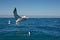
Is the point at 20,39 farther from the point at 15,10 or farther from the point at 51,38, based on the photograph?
the point at 15,10

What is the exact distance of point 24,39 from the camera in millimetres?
29500

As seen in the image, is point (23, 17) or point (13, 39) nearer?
point (23, 17)

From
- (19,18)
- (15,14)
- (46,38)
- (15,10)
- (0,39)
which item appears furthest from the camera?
(46,38)

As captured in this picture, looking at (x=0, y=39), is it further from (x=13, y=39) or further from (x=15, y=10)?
(x=15, y=10)

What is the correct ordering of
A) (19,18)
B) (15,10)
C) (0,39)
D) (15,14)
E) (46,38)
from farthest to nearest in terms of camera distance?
(46,38), (0,39), (19,18), (15,14), (15,10)

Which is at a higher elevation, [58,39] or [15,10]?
[15,10]

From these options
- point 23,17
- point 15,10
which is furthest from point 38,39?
point 15,10

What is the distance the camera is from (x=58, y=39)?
3023 cm

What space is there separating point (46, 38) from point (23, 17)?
8.63 m

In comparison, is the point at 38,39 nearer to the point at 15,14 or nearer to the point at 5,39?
the point at 5,39

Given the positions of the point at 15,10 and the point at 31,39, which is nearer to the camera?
the point at 15,10

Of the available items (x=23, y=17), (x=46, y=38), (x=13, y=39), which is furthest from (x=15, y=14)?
(x=46, y=38)

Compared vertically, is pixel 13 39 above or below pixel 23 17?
below

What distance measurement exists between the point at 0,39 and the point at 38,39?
6853mm
